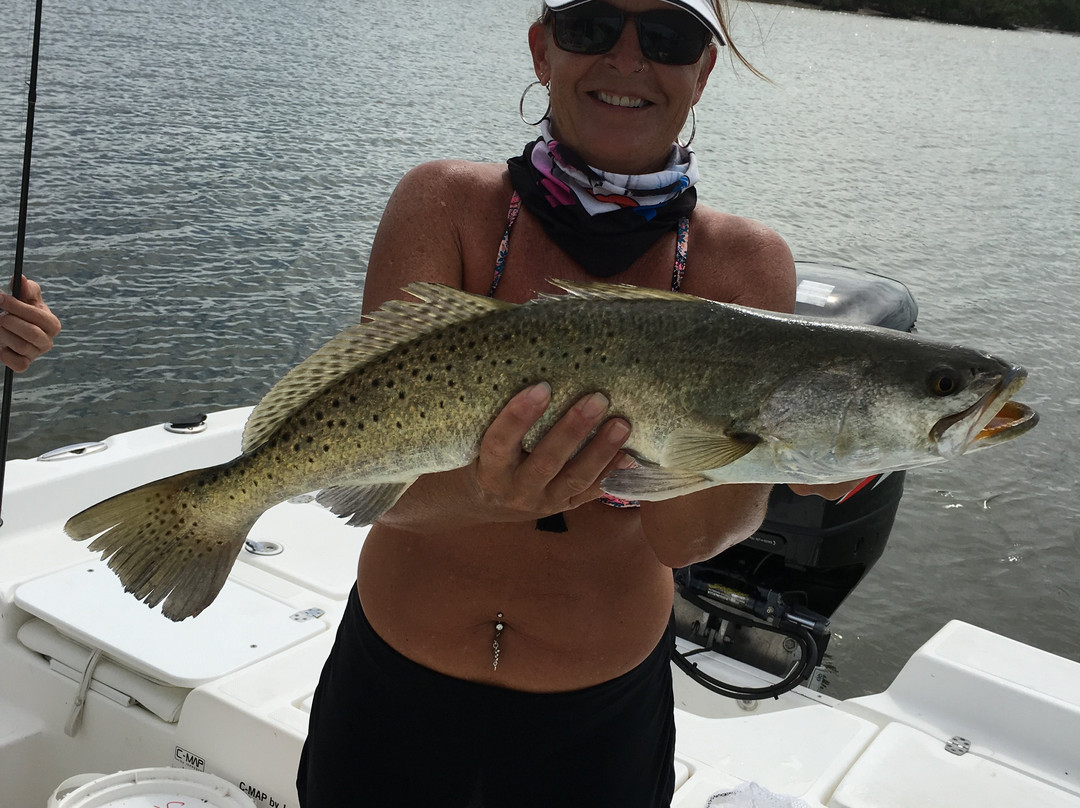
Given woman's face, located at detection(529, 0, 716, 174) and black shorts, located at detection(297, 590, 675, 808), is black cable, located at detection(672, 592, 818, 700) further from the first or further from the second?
woman's face, located at detection(529, 0, 716, 174)

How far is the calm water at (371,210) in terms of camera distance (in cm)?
1059

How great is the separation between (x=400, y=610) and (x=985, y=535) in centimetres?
992

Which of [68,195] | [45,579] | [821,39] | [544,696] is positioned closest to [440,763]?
[544,696]

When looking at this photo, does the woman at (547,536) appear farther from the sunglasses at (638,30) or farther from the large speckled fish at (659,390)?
the large speckled fish at (659,390)

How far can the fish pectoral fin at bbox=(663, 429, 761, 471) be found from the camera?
2.15 m

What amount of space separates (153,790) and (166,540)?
1.54 metres

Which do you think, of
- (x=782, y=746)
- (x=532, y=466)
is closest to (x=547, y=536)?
(x=532, y=466)

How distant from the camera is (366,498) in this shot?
2.34 m

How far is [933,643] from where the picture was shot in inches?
172

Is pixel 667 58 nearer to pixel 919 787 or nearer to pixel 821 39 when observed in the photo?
pixel 919 787

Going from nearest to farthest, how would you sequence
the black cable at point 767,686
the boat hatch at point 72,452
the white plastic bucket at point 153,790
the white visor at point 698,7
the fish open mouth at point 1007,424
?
the fish open mouth at point 1007,424 → the white visor at point 698,7 → the white plastic bucket at point 153,790 → the black cable at point 767,686 → the boat hatch at point 72,452

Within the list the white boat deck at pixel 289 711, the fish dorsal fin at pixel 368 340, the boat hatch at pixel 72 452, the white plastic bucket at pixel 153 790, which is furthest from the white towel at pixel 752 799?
the boat hatch at pixel 72 452

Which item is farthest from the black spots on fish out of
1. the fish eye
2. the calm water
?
the calm water

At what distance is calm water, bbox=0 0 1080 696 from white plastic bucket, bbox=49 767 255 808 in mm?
1986
